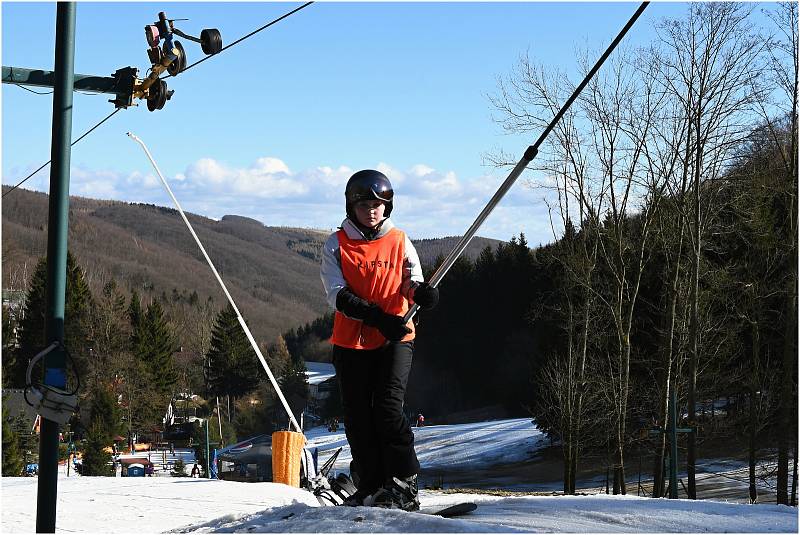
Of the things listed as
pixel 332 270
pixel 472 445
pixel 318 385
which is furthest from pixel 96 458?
pixel 318 385

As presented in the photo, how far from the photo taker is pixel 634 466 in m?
41.1

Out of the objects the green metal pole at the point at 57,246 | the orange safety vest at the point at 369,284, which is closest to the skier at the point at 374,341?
the orange safety vest at the point at 369,284

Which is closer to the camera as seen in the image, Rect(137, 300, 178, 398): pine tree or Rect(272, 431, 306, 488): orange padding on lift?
Rect(272, 431, 306, 488): orange padding on lift

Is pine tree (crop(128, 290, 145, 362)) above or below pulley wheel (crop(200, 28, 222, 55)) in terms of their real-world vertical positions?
above

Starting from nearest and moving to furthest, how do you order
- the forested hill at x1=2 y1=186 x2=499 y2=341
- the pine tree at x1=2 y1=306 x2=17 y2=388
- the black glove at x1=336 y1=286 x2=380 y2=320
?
1. the black glove at x1=336 y1=286 x2=380 y2=320
2. the pine tree at x1=2 y1=306 x2=17 y2=388
3. the forested hill at x1=2 y1=186 x2=499 y2=341

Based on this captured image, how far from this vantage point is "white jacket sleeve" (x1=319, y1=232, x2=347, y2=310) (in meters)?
6.00

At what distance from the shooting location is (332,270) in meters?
6.12

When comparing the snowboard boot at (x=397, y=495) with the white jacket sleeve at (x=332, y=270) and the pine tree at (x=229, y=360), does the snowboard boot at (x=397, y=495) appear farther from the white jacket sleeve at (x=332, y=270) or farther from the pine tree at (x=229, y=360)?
the pine tree at (x=229, y=360)

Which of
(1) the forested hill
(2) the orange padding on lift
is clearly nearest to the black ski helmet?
(2) the orange padding on lift

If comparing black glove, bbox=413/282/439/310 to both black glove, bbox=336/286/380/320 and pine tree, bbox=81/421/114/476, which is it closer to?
black glove, bbox=336/286/380/320

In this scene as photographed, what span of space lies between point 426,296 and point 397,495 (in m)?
1.23

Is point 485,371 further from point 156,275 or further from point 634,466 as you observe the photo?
point 156,275

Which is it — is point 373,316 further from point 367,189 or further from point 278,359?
point 278,359

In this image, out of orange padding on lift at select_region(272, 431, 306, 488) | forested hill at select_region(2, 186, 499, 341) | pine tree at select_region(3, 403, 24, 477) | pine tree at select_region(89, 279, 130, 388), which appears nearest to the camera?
orange padding on lift at select_region(272, 431, 306, 488)
